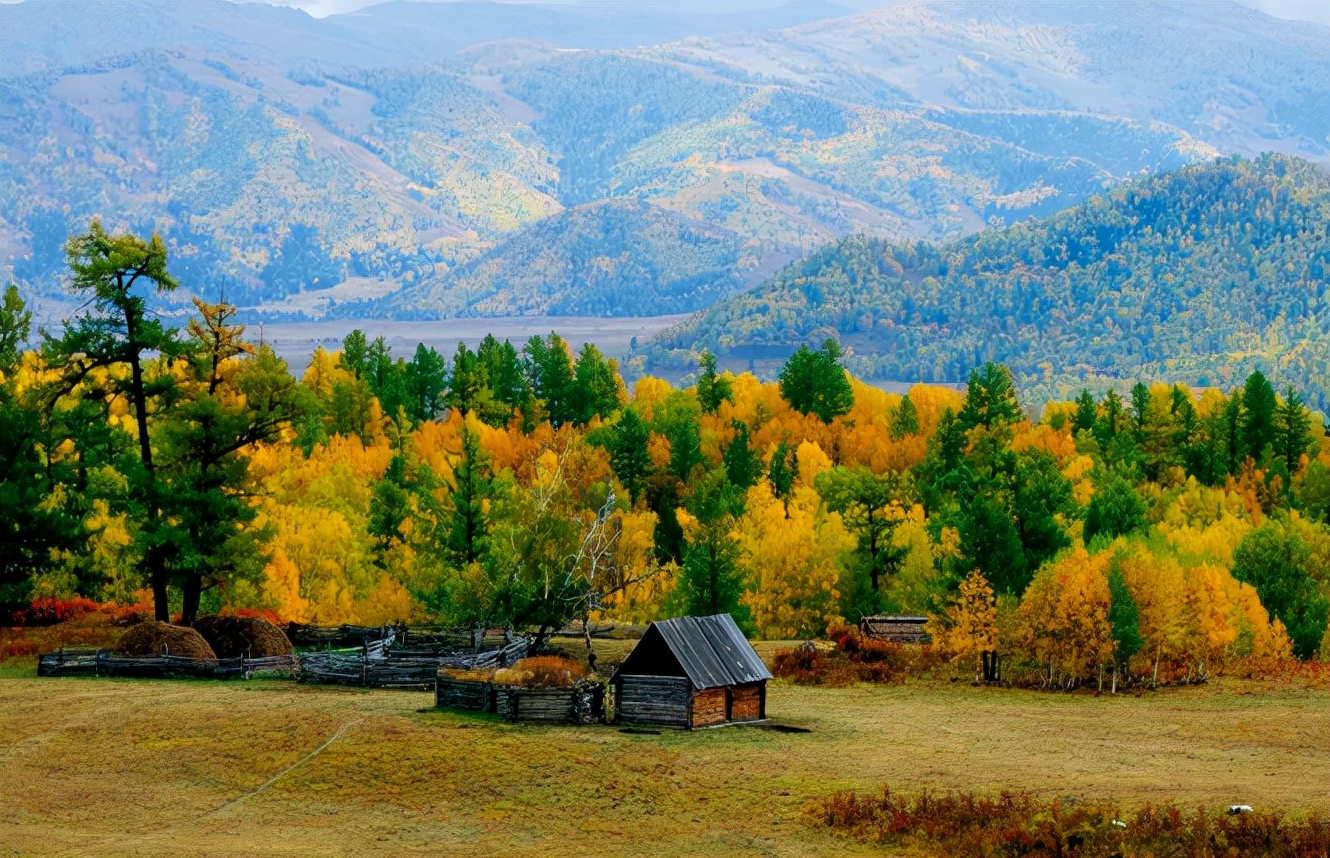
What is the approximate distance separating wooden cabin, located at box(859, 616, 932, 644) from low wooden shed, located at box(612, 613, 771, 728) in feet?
96.8

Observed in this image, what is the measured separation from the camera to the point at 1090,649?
84.9m

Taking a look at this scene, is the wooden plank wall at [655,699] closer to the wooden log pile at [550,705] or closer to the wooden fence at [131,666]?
the wooden log pile at [550,705]

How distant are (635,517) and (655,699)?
6750 centimetres

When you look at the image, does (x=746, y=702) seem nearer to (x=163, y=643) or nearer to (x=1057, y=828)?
(x=1057, y=828)

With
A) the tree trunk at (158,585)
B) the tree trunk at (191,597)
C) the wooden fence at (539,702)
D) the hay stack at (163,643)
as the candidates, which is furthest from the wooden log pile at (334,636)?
the wooden fence at (539,702)

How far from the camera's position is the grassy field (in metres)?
55.6

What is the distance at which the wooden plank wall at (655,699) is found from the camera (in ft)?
230

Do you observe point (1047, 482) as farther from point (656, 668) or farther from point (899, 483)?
point (899, 483)

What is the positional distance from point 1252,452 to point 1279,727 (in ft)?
326

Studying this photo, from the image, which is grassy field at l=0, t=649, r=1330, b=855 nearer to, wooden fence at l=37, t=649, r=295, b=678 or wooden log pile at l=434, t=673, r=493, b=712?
wooden log pile at l=434, t=673, r=493, b=712

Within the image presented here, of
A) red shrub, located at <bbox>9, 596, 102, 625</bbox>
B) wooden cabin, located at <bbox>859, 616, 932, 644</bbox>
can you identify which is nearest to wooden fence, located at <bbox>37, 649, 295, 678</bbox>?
red shrub, located at <bbox>9, 596, 102, 625</bbox>

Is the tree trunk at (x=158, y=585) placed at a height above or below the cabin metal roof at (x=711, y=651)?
above

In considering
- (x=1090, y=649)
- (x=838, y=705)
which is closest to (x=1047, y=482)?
(x=1090, y=649)

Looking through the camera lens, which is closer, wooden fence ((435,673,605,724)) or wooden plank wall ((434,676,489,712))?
wooden fence ((435,673,605,724))
